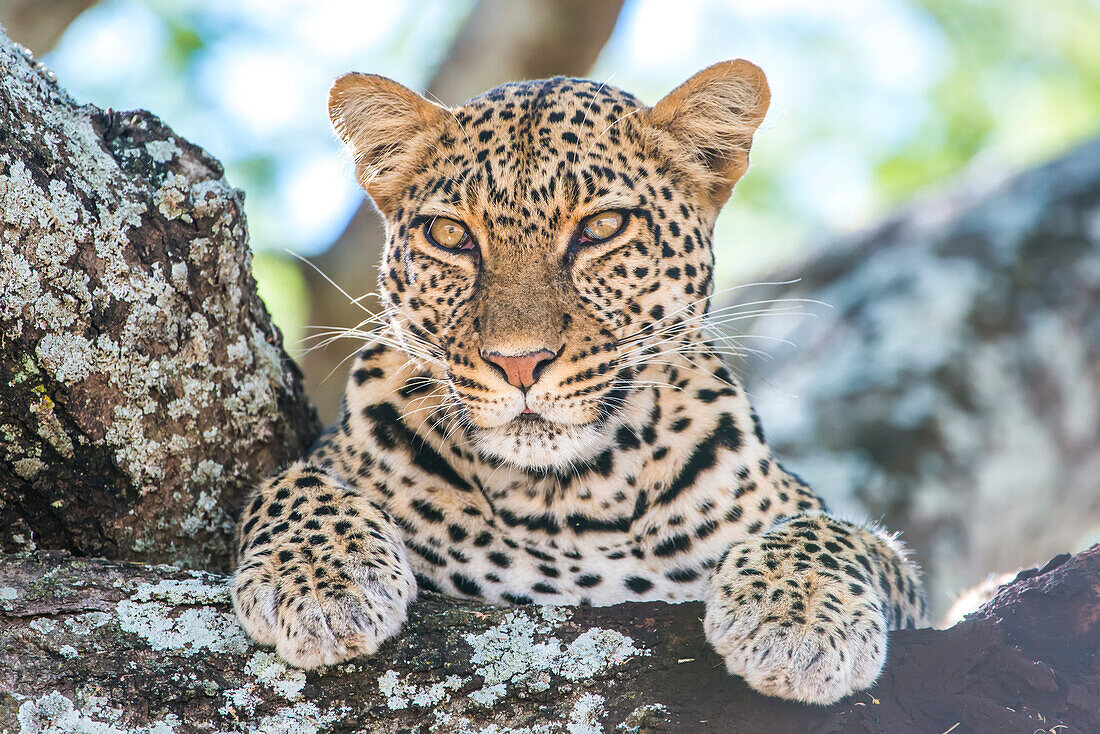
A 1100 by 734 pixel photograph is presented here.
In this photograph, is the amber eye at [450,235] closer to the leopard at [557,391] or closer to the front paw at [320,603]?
the leopard at [557,391]

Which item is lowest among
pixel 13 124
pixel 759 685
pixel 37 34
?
pixel 759 685

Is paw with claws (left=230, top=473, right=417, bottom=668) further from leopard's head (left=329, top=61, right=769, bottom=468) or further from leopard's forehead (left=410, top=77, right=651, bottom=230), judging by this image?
leopard's forehead (left=410, top=77, right=651, bottom=230)

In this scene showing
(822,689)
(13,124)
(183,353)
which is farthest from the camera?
(183,353)

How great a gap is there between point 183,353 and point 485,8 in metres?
6.21

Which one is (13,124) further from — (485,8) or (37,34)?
(485,8)

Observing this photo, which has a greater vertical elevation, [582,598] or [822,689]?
[822,689]

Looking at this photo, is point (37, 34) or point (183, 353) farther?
point (37, 34)

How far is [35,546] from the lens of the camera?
3.99m

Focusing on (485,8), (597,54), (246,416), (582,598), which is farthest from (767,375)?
(246,416)

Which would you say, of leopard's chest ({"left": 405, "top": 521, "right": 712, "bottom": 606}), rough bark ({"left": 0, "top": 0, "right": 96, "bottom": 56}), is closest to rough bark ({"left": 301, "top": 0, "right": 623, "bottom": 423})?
rough bark ({"left": 0, "top": 0, "right": 96, "bottom": 56})

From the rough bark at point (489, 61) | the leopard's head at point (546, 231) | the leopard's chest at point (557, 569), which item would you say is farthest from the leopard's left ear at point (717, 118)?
the rough bark at point (489, 61)

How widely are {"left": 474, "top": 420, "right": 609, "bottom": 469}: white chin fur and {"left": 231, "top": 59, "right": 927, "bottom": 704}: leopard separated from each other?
1cm

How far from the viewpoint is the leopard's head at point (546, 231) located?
4410 mm

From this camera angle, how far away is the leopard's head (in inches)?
174
